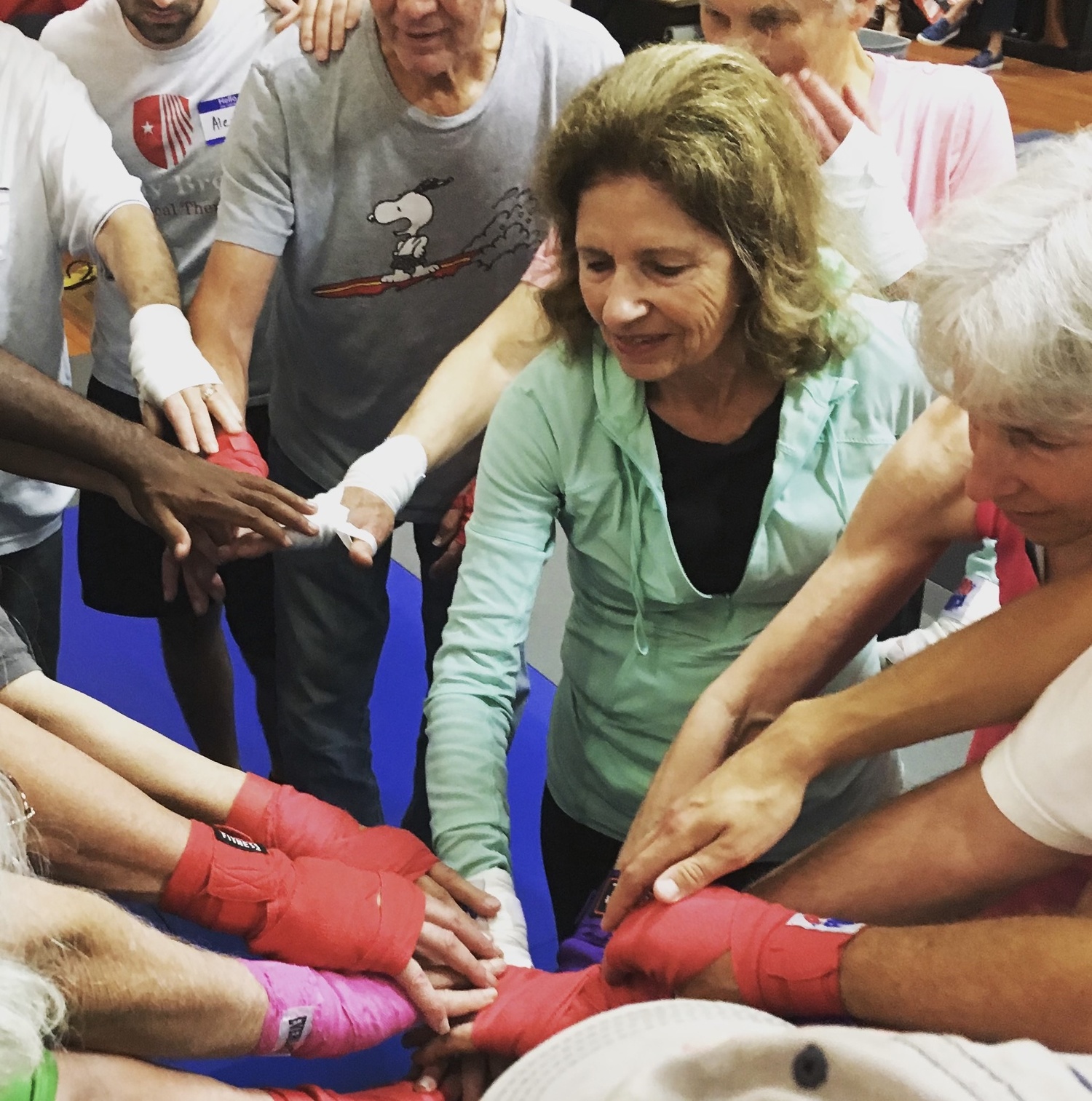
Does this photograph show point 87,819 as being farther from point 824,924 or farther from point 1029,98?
point 1029,98

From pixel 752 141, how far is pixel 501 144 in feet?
2.44

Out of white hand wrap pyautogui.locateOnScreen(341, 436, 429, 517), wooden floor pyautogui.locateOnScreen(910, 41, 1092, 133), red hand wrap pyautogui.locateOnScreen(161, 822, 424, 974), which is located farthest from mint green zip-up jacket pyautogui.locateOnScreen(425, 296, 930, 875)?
wooden floor pyautogui.locateOnScreen(910, 41, 1092, 133)

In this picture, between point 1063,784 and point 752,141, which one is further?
point 752,141

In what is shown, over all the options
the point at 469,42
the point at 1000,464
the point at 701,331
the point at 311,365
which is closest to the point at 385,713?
the point at 311,365

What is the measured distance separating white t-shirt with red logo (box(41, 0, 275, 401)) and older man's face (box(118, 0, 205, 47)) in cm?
2

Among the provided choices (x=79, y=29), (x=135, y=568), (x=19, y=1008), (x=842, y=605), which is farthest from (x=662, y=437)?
(x=79, y=29)

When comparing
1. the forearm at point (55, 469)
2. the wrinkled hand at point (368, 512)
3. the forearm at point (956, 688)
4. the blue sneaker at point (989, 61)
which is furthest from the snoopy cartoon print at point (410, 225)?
the blue sneaker at point (989, 61)

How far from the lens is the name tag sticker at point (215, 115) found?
221cm

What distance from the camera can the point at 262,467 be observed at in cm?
188

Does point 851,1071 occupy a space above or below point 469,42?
below

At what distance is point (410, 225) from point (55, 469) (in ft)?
2.20

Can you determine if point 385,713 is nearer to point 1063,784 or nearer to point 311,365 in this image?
point 311,365

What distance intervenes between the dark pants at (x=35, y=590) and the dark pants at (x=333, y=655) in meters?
0.41

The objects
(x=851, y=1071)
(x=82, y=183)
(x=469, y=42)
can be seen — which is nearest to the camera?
(x=851, y=1071)
